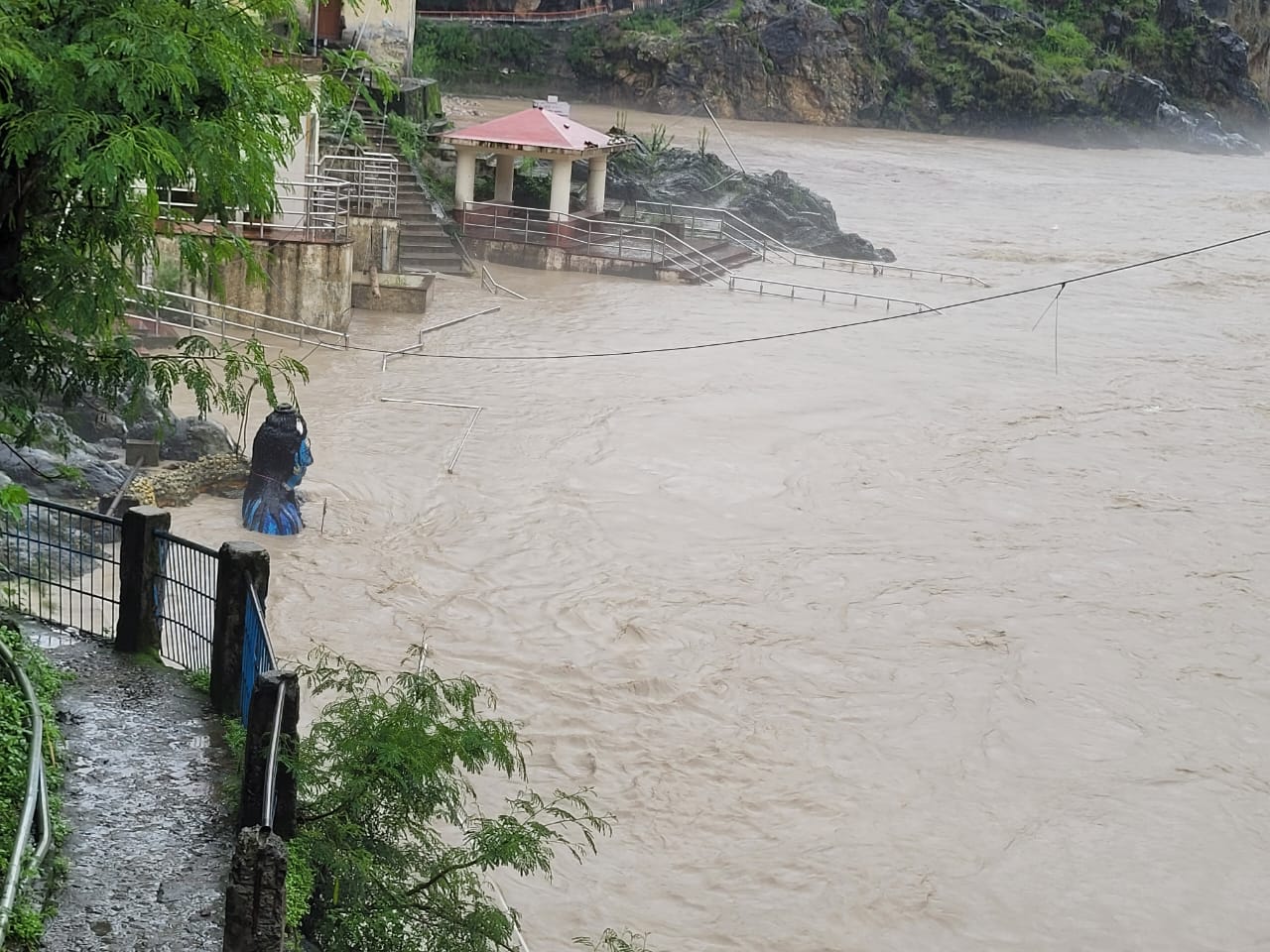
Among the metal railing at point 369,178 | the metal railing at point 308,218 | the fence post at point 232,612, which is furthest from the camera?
the metal railing at point 369,178

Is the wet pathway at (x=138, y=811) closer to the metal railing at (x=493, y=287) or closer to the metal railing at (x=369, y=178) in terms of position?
the metal railing at (x=369, y=178)

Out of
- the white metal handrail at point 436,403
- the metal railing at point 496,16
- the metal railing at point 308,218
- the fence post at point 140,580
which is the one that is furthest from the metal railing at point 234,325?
the metal railing at point 496,16

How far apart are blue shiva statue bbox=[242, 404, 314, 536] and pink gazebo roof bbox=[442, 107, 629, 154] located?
18348mm

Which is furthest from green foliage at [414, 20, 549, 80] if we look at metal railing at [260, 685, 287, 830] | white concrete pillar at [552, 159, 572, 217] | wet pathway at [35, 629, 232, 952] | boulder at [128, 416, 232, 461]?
metal railing at [260, 685, 287, 830]

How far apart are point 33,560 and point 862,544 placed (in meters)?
8.96

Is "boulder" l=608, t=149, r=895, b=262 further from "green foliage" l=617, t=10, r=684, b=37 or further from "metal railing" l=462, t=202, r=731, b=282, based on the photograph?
"green foliage" l=617, t=10, r=684, b=37

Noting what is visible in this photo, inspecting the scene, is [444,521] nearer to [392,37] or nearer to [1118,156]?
[392,37]

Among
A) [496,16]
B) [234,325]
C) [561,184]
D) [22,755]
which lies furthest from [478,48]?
[22,755]

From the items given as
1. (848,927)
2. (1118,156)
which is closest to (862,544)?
(848,927)

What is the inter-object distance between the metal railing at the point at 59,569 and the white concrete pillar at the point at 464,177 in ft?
68.3

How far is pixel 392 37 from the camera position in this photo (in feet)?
123

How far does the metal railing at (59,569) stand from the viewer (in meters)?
9.43

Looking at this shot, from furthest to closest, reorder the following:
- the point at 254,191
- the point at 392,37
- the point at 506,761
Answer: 1. the point at 392,37
2. the point at 506,761
3. the point at 254,191

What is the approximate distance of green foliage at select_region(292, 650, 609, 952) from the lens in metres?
6.38
